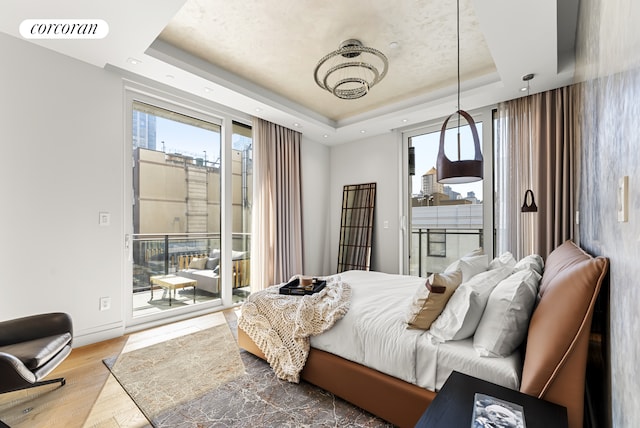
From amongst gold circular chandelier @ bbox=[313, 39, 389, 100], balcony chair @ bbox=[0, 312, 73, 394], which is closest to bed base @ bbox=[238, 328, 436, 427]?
balcony chair @ bbox=[0, 312, 73, 394]

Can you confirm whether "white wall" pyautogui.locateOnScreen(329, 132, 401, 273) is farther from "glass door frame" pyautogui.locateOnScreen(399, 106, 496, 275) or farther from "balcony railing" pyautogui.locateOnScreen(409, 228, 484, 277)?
"balcony railing" pyautogui.locateOnScreen(409, 228, 484, 277)

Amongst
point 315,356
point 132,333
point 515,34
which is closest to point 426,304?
point 315,356

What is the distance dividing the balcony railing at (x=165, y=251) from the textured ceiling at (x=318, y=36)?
6.96ft

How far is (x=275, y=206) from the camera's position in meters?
4.52

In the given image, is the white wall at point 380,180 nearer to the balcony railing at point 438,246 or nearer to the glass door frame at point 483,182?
the glass door frame at point 483,182

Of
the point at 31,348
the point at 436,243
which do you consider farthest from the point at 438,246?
the point at 31,348

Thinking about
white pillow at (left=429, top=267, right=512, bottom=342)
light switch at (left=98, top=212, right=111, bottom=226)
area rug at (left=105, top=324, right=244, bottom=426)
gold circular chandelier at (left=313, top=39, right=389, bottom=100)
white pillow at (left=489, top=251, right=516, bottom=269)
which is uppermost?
gold circular chandelier at (left=313, top=39, right=389, bottom=100)

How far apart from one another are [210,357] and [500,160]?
13.0 ft

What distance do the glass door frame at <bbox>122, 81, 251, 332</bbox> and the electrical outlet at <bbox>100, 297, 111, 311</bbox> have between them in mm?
150

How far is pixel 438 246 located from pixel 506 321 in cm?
314

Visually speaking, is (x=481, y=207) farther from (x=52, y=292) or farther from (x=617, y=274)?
(x=52, y=292)

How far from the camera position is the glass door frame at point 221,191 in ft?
10.3

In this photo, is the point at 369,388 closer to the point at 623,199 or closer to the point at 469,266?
the point at 469,266

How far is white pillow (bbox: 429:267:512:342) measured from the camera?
1575 mm
